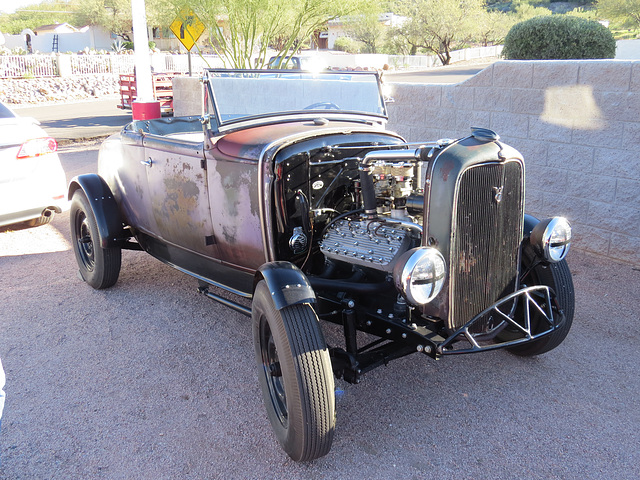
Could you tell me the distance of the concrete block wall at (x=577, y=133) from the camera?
5.10 meters

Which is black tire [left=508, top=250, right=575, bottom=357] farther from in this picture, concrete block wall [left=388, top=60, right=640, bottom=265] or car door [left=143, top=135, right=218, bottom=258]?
concrete block wall [left=388, top=60, right=640, bottom=265]

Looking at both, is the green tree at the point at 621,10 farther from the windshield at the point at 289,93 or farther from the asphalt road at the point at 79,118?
the windshield at the point at 289,93

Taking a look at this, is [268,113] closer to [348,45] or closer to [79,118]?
[79,118]

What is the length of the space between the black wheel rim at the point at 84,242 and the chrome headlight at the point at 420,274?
3276 millimetres

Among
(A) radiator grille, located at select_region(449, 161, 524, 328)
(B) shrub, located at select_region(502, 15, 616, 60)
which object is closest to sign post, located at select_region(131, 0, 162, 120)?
(B) shrub, located at select_region(502, 15, 616, 60)

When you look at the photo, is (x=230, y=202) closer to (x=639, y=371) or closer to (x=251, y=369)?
(x=251, y=369)

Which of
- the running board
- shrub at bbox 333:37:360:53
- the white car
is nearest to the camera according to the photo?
the running board

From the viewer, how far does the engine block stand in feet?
9.43

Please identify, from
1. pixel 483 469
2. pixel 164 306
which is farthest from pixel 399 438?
pixel 164 306

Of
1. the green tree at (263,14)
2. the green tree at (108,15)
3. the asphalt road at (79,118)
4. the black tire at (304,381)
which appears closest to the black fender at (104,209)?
the black tire at (304,381)

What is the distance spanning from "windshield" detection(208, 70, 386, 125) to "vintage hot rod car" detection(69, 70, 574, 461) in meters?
0.01

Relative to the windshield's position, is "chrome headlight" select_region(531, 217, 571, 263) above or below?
below

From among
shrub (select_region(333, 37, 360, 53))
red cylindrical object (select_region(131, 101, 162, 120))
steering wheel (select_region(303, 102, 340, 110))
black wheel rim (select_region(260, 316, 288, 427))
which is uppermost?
shrub (select_region(333, 37, 360, 53))

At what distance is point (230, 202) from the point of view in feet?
11.5
